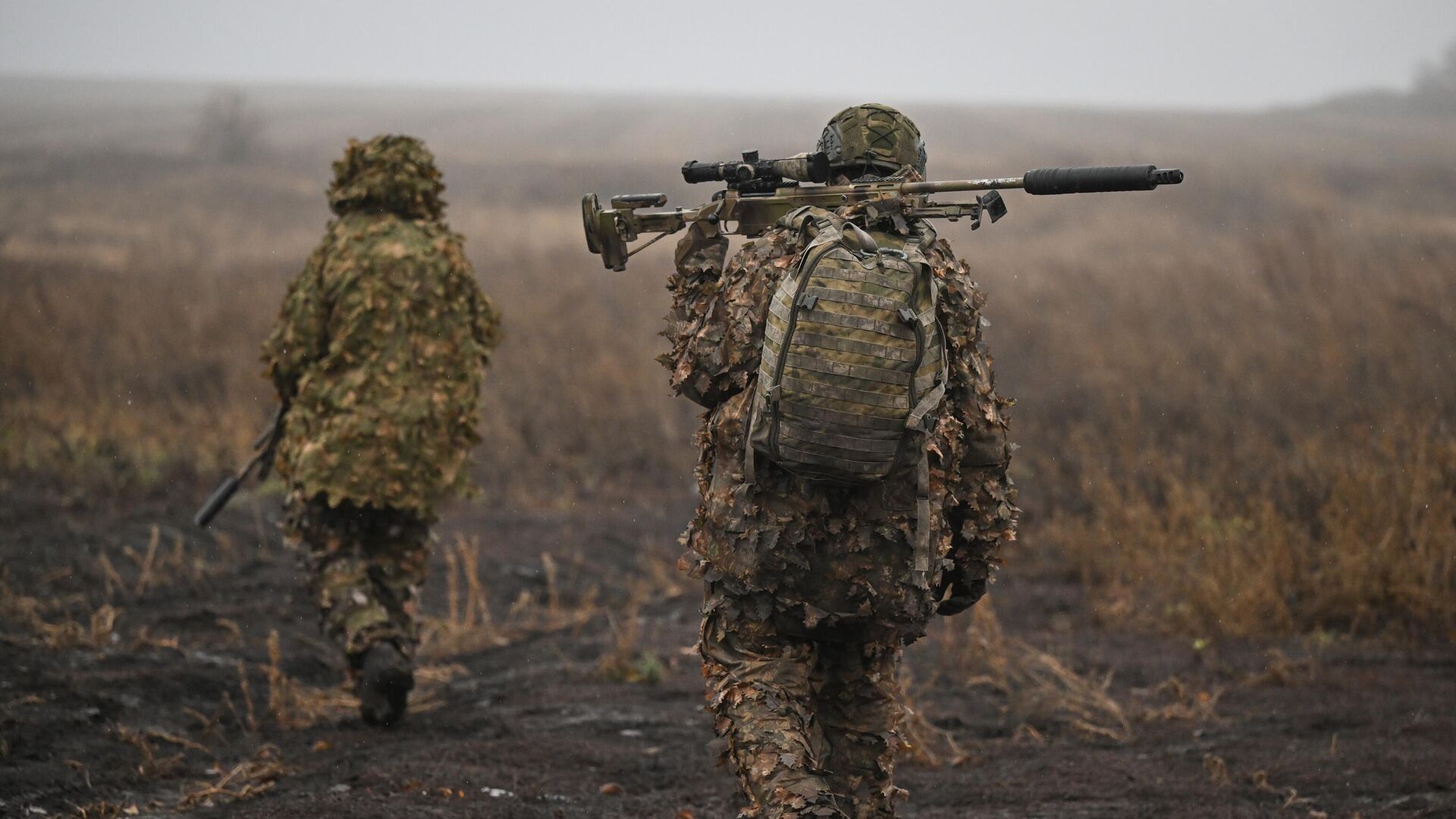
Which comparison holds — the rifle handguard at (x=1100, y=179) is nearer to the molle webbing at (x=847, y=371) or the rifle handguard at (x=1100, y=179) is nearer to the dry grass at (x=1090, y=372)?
the molle webbing at (x=847, y=371)

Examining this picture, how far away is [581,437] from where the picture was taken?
12.8m

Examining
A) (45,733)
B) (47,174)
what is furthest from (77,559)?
(47,174)

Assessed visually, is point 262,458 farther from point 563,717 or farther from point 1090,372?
point 1090,372

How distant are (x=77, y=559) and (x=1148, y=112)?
43.4 meters

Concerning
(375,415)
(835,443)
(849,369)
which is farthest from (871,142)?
(375,415)

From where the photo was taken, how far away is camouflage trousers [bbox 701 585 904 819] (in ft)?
10.8

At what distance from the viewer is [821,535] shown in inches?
133

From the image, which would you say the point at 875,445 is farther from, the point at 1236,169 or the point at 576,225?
the point at 1236,169

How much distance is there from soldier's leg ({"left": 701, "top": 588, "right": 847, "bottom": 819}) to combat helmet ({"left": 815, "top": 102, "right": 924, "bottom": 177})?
120 cm

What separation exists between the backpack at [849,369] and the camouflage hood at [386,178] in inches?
132

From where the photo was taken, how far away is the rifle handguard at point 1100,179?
10.3ft

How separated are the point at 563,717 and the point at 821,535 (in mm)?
2946

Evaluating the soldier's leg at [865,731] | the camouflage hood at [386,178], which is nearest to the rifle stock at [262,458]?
the camouflage hood at [386,178]

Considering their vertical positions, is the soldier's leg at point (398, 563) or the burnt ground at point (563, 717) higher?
the soldier's leg at point (398, 563)
